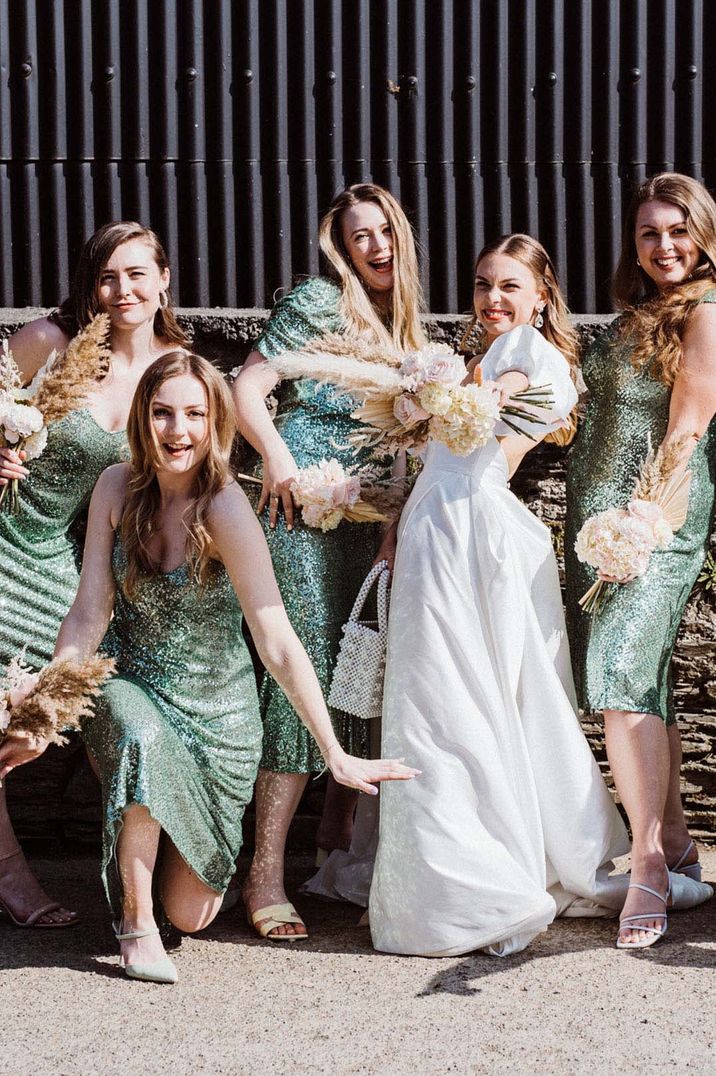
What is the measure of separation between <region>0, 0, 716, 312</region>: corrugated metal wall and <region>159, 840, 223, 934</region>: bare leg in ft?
7.59

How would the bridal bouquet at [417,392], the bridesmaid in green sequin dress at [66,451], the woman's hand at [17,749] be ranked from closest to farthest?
the woman's hand at [17,749] → the bridal bouquet at [417,392] → the bridesmaid in green sequin dress at [66,451]

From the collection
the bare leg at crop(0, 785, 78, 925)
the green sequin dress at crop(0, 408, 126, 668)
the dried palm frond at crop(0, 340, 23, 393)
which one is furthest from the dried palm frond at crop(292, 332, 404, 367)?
the bare leg at crop(0, 785, 78, 925)

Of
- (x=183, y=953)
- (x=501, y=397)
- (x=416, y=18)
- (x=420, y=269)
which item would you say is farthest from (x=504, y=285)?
(x=183, y=953)

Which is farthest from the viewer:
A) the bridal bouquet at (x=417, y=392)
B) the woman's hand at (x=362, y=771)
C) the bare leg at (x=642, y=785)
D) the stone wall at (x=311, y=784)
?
the stone wall at (x=311, y=784)

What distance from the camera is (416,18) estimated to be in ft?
16.6

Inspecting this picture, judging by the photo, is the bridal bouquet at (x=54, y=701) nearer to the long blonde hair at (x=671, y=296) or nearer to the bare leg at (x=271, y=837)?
the bare leg at (x=271, y=837)

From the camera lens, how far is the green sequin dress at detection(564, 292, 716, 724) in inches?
154

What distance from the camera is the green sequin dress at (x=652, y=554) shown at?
3916mm

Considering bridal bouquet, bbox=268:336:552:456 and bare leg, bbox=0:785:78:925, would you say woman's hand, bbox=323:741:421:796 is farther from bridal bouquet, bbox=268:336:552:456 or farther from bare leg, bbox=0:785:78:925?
bare leg, bbox=0:785:78:925

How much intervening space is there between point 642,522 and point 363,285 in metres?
1.21

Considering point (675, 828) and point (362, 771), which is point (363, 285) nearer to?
point (362, 771)

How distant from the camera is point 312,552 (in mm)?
4117

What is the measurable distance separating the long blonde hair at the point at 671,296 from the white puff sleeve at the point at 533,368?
30 cm

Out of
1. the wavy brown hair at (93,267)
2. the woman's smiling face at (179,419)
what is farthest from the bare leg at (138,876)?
the wavy brown hair at (93,267)
